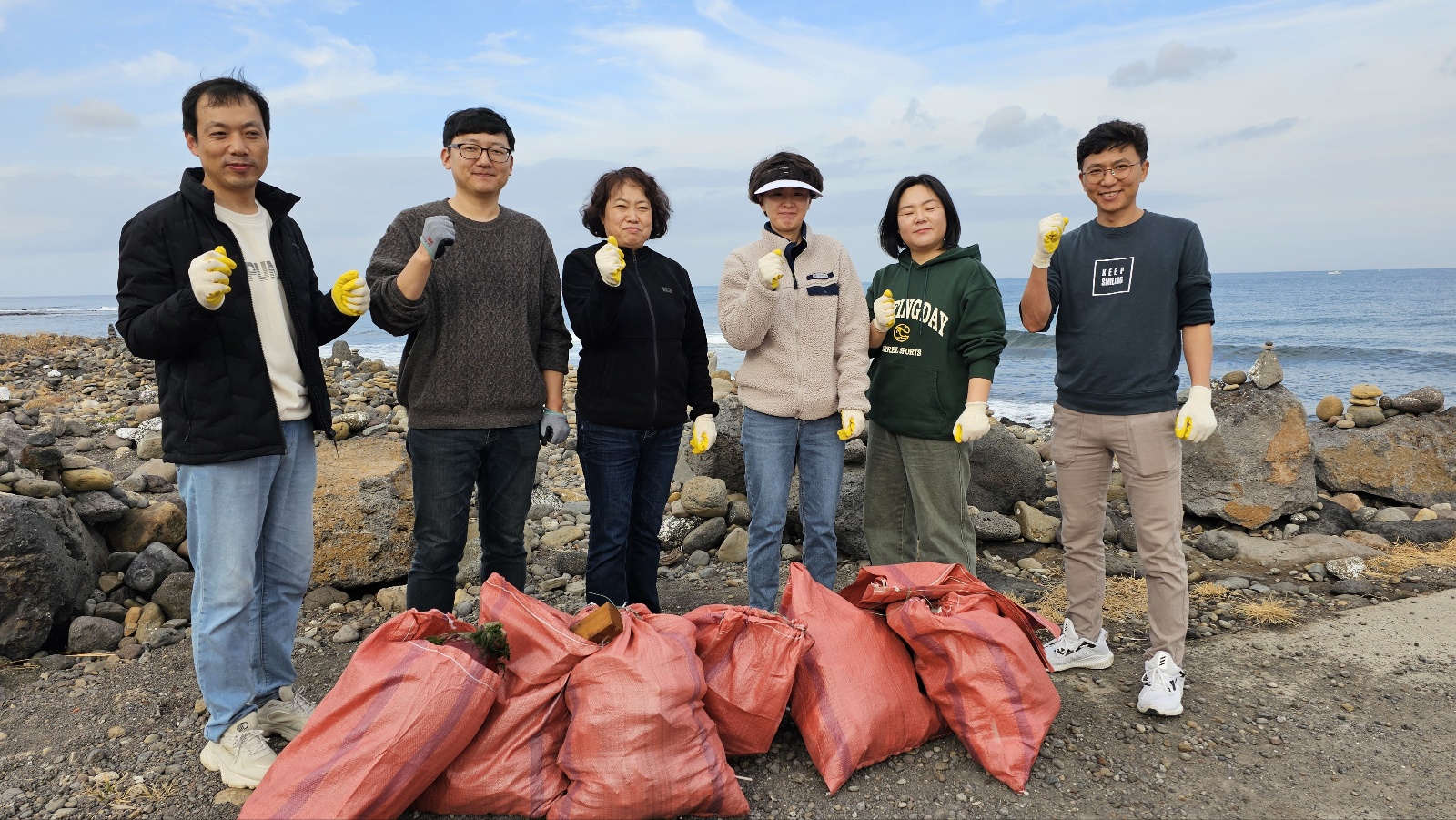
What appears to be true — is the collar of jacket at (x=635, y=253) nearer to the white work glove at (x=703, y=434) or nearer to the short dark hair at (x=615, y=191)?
the short dark hair at (x=615, y=191)

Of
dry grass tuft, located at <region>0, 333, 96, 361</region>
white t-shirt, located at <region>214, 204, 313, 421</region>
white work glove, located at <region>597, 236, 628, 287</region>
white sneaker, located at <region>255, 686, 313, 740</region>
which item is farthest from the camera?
dry grass tuft, located at <region>0, 333, 96, 361</region>

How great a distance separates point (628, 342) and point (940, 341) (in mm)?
1271

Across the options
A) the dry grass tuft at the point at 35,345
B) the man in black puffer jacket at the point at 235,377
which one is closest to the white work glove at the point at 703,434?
the man in black puffer jacket at the point at 235,377

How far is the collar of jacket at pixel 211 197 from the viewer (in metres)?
2.64

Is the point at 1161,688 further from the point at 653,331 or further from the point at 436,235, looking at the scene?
the point at 436,235

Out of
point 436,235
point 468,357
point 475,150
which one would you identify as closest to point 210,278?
point 436,235

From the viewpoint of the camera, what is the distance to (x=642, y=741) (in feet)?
8.00

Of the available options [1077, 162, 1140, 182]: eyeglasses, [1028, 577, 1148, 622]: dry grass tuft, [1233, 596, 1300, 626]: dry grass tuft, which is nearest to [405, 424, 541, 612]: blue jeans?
[1077, 162, 1140, 182]: eyeglasses

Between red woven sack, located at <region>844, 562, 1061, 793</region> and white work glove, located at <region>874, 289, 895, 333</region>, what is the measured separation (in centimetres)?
114

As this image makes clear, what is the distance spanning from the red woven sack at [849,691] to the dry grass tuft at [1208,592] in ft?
8.19

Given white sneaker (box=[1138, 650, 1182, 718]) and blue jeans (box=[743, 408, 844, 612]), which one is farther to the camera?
blue jeans (box=[743, 408, 844, 612])

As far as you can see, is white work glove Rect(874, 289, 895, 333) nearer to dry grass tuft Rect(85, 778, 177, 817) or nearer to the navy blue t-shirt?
the navy blue t-shirt

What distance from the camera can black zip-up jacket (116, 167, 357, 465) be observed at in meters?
2.48

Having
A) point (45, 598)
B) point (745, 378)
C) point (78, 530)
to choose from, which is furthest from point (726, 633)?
point (78, 530)
